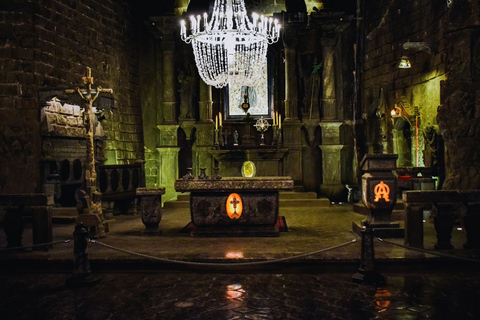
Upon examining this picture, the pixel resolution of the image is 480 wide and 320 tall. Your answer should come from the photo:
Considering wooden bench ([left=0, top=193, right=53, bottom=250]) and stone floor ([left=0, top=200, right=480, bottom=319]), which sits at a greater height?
wooden bench ([left=0, top=193, right=53, bottom=250])

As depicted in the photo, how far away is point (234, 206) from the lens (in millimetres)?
6750

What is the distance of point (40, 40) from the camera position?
8.09 meters

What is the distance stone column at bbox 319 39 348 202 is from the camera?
11203 millimetres

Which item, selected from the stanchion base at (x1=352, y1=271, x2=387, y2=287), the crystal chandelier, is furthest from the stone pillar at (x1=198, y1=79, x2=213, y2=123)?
the stanchion base at (x1=352, y1=271, x2=387, y2=287)

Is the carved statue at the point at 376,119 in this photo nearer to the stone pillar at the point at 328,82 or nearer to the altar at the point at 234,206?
the stone pillar at the point at 328,82

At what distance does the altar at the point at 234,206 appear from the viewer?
21.9 feet

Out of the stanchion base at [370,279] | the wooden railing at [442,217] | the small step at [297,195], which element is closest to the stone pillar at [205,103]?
the small step at [297,195]

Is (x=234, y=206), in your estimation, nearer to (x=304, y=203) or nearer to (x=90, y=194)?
(x=90, y=194)

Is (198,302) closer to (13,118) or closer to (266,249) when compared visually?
(266,249)

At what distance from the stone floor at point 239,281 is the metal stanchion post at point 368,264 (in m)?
0.10

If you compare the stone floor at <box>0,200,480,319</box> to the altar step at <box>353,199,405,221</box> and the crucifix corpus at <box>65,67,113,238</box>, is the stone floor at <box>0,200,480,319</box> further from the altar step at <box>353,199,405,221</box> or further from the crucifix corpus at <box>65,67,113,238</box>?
the altar step at <box>353,199,405,221</box>

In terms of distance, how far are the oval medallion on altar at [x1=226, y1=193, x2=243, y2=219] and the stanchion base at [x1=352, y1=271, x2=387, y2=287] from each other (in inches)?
96.4

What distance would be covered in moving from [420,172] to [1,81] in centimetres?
834

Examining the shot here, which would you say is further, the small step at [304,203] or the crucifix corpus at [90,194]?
the small step at [304,203]
